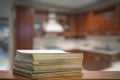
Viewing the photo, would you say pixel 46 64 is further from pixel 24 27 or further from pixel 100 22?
pixel 100 22

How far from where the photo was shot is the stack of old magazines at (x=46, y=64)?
0.71 metres

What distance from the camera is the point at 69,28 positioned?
15.6ft

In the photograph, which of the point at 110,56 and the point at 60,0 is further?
the point at 60,0

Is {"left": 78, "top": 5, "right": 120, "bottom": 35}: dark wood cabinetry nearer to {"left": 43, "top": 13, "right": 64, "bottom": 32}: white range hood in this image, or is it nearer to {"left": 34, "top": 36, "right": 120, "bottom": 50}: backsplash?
{"left": 34, "top": 36, "right": 120, "bottom": 50}: backsplash

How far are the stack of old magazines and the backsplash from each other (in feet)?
11.1

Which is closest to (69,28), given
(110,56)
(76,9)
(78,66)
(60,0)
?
(76,9)

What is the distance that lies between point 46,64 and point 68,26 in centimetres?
409

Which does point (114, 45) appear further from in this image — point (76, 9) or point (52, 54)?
point (52, 54)

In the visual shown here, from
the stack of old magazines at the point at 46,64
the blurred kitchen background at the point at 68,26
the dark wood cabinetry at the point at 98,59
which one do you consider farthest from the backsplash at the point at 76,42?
the stack of old magazines at the point at 46,64

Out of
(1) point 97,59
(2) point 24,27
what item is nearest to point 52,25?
(2) point 24,27

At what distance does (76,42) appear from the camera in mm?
5250

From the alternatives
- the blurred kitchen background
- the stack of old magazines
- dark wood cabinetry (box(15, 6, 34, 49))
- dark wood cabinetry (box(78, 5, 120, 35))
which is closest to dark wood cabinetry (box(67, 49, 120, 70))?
the blurred kitchen background

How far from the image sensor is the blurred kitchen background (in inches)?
141

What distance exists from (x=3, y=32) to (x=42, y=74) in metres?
11.9
